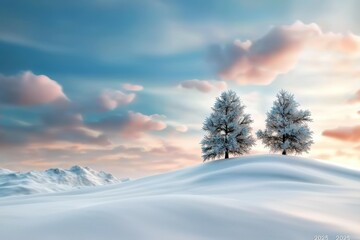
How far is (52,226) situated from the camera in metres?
7.92

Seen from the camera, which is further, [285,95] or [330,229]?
[285,95]

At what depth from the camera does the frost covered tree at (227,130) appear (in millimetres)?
34812

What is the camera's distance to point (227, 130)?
35.7 metres

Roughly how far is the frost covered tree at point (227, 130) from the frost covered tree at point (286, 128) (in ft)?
7.84

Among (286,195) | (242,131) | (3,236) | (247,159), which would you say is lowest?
(3,236)

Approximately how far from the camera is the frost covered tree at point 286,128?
35.2 metres

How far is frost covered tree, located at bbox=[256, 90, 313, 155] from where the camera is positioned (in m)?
35.2

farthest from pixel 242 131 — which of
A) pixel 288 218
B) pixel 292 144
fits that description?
pixel 288 218

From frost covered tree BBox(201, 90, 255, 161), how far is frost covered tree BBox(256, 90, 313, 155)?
2.39 meters

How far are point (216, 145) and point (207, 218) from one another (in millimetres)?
26511

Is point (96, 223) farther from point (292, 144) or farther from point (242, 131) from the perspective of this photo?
point (292, 144)

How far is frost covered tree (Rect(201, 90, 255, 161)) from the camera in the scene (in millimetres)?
34812

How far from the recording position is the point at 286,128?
116 feet

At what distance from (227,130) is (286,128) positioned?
19.6ft
